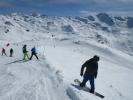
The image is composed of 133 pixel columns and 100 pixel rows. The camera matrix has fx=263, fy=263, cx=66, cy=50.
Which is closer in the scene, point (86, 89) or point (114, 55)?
point (86, 89)

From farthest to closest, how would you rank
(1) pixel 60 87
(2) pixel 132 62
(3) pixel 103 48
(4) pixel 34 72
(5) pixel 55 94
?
(3) pixel 103 48
(2) pixel 132 62
(4) pixel 34 72
(1) pixel 60 87
(5) pixel 55 94

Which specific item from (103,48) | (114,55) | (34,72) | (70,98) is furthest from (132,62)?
(70,98)

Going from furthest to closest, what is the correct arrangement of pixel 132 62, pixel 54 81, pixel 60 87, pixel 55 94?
pixel 132 62 → pixel 54 81 → pixel 60 87 → pixel 55 94

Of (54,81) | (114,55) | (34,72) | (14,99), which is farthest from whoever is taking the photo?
(114,55)

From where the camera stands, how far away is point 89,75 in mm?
14148

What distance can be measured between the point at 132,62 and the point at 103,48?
24171 mm

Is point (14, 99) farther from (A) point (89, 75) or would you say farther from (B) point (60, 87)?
(A) point (89, 75)

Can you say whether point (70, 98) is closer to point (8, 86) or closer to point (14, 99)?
point (14, 99)

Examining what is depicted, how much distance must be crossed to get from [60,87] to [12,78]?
183 inches

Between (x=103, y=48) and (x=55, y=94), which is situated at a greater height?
Answer: (x=55, y=94)

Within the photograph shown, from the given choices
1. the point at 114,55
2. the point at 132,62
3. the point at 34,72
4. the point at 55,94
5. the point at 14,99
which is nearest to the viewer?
the point at 14,99

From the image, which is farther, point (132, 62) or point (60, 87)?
point (132, 62)

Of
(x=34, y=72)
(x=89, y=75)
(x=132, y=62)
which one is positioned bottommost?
(x=132, y=62)

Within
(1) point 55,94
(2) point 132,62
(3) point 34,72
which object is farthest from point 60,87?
(2) point 132,62
